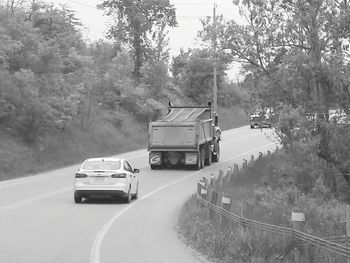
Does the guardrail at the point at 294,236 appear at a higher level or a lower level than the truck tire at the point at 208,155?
higher

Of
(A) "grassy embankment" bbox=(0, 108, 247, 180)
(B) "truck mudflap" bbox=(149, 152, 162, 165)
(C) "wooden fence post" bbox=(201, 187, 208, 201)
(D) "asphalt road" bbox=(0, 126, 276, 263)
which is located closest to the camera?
(D) "asphalt road" bbox=(0, 126, 276, 263)

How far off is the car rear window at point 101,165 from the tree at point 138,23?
47896 mm

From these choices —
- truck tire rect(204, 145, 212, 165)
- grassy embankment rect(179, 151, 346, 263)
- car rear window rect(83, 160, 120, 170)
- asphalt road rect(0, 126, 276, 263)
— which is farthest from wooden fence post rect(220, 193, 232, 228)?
truck tire rect(204, 145, 212, 165)

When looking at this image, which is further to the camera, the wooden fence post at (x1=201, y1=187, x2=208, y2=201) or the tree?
the tree

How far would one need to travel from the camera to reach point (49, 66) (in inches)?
1650

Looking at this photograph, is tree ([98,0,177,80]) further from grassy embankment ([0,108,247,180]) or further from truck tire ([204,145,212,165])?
truck tire ([204,145,212,165])

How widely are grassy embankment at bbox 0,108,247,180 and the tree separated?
38.2 feet

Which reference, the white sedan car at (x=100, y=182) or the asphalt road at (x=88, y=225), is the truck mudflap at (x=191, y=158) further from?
the white sedan car at (x=100, y=182)

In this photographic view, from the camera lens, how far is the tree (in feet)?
226

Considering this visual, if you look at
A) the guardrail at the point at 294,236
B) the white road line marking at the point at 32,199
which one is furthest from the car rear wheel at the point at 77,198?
the guardrail at the point at 294,236

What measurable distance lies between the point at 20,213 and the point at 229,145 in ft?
121

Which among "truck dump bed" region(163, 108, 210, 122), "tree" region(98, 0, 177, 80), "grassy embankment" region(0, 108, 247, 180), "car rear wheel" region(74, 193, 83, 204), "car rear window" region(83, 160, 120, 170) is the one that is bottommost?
"grassy embankment" region(0, 108, 247, 180)

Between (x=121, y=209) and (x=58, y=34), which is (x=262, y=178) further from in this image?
(x=58, y=34)

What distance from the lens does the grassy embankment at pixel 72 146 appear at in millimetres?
35731
